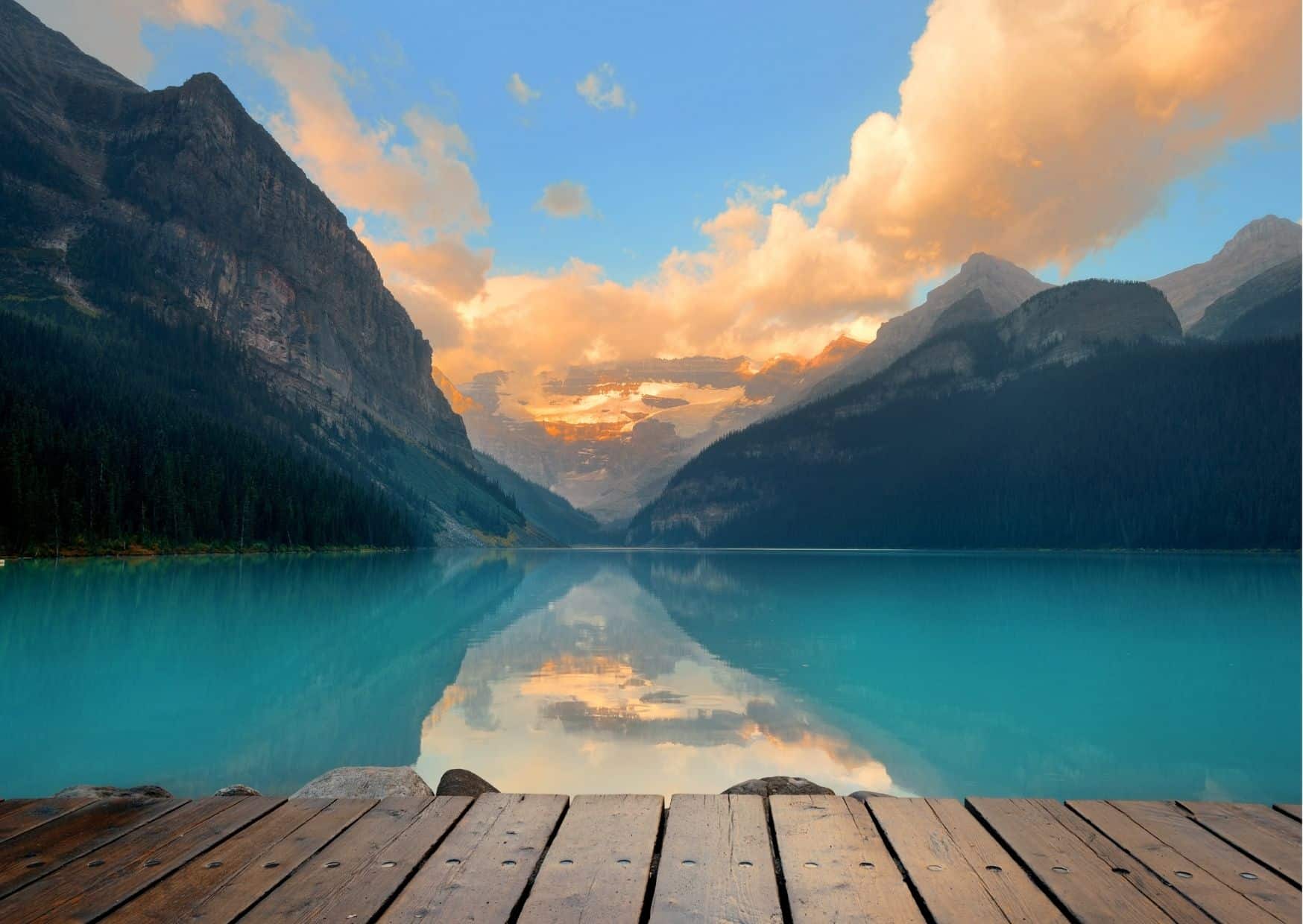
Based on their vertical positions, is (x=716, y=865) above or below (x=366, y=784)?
above

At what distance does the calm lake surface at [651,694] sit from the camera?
51.4 ft

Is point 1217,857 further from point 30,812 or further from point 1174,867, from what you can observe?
point 30,812

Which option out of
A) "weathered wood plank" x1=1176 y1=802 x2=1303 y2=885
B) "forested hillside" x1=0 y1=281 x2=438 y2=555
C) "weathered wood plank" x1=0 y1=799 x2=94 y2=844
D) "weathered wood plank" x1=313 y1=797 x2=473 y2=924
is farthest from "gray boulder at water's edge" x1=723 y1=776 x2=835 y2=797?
"forested hillside" x1=0 y1=281 x2=438 y2=555

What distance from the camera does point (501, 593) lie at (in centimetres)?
5991

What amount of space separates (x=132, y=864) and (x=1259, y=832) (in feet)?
23.8

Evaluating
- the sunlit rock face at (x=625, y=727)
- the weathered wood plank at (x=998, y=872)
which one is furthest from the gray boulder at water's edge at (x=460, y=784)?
the weathered wood plank at (x=998, y=872)

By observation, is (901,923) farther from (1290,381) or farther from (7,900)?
(1290,381)

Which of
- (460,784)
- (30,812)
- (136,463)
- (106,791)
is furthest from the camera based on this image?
(136,463)

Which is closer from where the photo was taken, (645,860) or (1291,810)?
(645,860)

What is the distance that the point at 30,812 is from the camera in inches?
236

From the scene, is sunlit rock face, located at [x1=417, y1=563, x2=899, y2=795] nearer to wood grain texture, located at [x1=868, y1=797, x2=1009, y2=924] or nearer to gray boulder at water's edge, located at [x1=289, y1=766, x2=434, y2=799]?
gray boulder at water's edge, located at [x1=289, y1=766, x2=434, y2=799]

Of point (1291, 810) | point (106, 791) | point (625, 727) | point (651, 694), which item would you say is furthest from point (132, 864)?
point (651, 694)

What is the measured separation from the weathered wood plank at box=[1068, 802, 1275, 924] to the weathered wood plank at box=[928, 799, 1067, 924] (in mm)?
807

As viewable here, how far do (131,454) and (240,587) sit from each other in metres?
62.1
